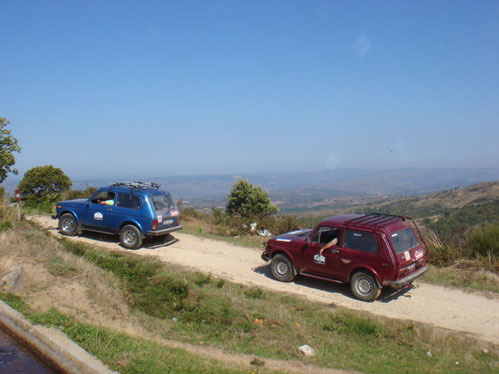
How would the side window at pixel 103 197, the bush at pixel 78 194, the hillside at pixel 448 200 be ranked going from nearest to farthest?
the side window at pixel 103 197, the bush at pixel 78 194, the hillside at pixel 448 200

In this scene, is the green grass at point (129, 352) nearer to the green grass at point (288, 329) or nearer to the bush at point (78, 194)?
the green grass at point (288, 329)

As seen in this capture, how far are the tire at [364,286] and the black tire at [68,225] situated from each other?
922cm

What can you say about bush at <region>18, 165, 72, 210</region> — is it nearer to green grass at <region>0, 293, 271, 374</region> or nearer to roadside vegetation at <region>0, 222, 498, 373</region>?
roadside vegetation at <region>0, 222, 498, 373</region>

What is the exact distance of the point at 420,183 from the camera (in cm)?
8394

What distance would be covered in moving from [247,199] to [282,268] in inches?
581

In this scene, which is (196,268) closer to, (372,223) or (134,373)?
(372,223)

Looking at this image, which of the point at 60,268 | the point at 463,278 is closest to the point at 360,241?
the point at 463,278

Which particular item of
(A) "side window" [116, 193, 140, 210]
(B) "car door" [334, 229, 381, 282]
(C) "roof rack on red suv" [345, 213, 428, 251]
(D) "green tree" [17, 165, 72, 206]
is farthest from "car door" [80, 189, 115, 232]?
(D) "green tree" [17, 165, 72, 206]

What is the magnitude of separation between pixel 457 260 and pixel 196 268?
714cm

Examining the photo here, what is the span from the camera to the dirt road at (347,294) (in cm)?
821

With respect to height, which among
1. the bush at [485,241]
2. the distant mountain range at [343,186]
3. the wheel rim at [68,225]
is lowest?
the distant mountain range at [343,186]

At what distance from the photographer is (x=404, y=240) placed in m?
9.27

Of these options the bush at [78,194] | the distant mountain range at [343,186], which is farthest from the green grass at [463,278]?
the distant mountain range at [343,186]

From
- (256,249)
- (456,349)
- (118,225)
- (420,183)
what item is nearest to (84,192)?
(118,225)
